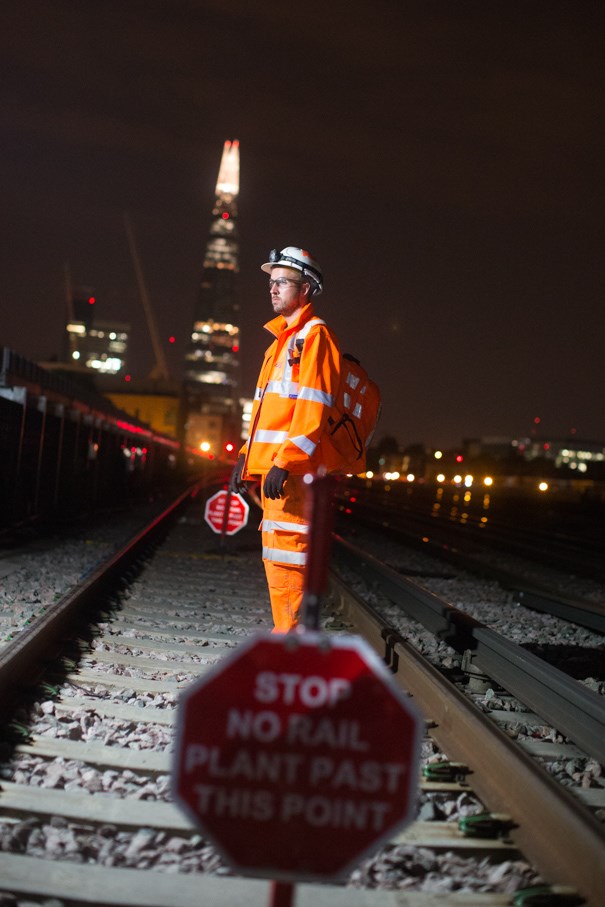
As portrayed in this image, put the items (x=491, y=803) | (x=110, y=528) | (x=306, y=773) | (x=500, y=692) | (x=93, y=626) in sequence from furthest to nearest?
(x=110, y=528) → (x=93, y=626) → (x=500, y=692) → (x=491, y=803) → (x=306, y=773)

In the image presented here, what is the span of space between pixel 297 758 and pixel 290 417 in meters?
2.63

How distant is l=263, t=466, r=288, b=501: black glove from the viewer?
14.6 ft

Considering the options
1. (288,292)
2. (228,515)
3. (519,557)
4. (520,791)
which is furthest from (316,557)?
(519,557)

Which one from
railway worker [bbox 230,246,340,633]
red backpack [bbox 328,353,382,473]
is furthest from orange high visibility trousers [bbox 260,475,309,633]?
red backpack [bbox 328,353,382,473]

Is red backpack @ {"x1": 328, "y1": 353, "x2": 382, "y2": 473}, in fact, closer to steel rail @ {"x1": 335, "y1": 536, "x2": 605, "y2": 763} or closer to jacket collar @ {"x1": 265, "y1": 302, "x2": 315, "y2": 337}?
jacket collar @ {"x1": 265, "y1": 302, "x2": 315, "y2": 337}

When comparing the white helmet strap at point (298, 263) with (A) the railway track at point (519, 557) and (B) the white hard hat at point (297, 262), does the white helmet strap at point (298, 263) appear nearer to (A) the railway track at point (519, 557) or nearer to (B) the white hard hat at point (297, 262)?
(B) the white hard hat at point (297, 262)

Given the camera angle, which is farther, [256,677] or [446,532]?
[446,532]

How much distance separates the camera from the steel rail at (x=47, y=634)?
193 inches

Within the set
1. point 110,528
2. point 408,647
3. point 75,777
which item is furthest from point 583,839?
point 110,528

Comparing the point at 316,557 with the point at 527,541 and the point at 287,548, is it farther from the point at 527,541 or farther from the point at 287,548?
the point at 527,541

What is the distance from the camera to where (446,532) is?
25.5 metres

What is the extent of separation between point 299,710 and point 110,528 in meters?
17.7

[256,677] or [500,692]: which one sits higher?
[256,677]

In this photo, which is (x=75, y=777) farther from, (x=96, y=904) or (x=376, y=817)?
(x=376, y=817)
